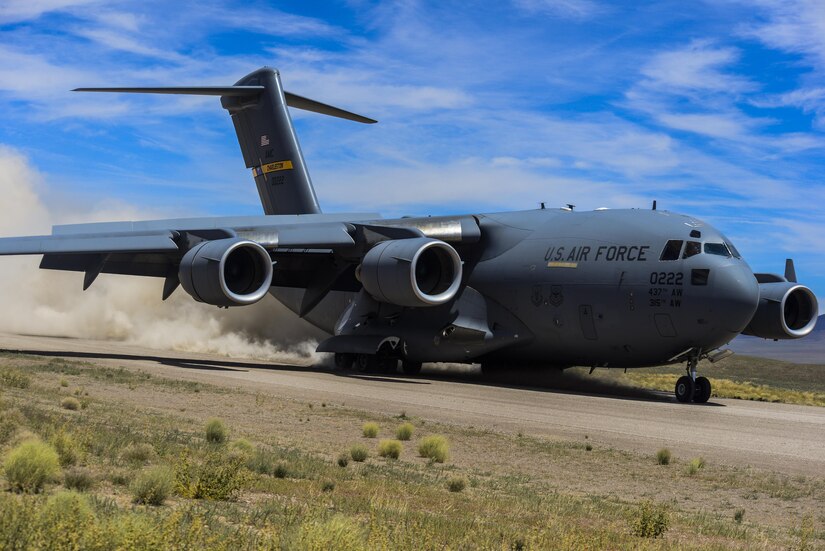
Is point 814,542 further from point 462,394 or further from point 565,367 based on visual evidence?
point 565,367

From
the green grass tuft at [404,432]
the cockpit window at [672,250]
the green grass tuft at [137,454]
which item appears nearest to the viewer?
the green grass tuft at [137,454]

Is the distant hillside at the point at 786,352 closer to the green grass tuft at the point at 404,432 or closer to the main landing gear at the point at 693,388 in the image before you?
the main landing gear at the point at 693,388

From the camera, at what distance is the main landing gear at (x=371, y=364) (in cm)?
2434

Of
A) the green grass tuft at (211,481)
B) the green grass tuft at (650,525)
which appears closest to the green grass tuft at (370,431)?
the green grass tuft at (211,481)

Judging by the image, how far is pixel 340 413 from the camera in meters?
14.8

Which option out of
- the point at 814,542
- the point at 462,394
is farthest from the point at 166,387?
the point at 814,542

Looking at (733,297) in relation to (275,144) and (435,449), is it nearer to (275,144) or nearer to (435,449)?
(435,449)

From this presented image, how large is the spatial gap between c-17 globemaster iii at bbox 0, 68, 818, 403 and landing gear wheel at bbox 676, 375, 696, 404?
0.02 m

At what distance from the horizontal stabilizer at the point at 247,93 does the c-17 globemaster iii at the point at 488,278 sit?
17.5 ft

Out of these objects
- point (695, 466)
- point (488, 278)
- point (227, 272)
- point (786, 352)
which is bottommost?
point (695, 466)

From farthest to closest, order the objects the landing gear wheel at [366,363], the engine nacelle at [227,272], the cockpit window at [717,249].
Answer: the landing gear wheel at [366,363] < the engine nacelle at [227,272] < the cockpit window at [717,249]

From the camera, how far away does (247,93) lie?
1137 inches

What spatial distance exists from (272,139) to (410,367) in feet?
28.6

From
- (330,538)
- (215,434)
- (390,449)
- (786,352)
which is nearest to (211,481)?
(330,538)
